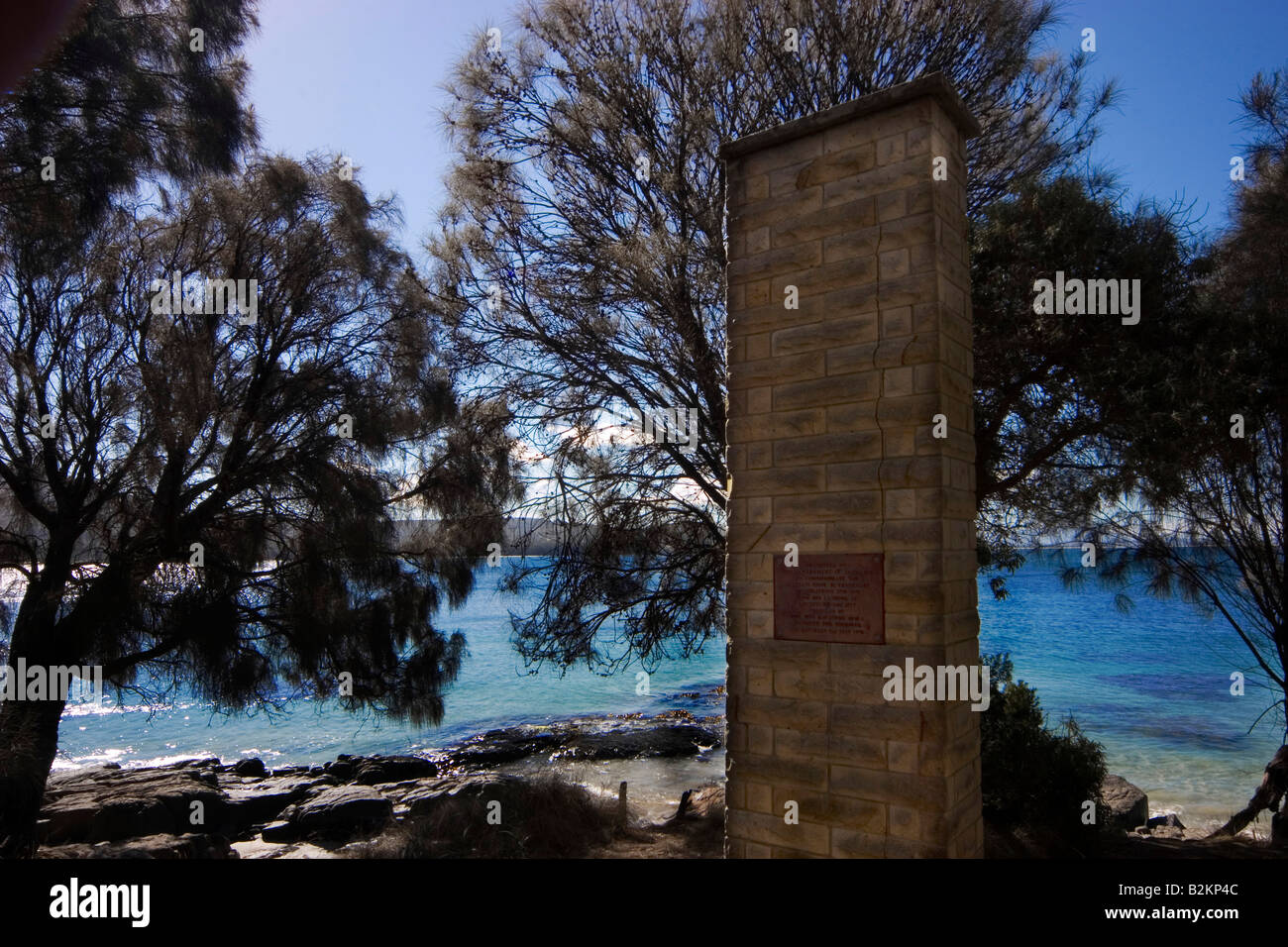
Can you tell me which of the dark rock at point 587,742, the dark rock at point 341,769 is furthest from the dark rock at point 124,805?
the dark rock at point 587,742

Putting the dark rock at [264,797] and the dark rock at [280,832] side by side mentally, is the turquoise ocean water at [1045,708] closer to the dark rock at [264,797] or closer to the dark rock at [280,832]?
the dark rock at [264,797]

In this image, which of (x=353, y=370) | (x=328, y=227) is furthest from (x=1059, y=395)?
(x=328, y=227)

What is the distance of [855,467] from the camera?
345 centimetres

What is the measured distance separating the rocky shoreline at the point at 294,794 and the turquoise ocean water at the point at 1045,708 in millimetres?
988

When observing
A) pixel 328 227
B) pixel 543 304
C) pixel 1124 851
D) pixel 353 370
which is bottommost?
pixel 1124 851

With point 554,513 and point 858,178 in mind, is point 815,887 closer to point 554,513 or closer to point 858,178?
point 858,178

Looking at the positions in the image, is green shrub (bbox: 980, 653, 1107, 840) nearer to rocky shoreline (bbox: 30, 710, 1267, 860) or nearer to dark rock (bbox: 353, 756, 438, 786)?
rocky shoreline (bbox: 30, 710, 1267, 860)

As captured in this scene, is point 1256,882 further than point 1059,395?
No

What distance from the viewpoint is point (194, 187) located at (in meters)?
7.55

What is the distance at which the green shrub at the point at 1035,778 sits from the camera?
646 centimetres

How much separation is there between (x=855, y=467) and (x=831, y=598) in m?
0.57

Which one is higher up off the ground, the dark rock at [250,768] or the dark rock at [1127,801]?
the dark rock at [1127,801]

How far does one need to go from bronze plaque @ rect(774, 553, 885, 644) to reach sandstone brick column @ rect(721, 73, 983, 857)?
0.7 inches

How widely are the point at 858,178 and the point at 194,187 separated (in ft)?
21.7
